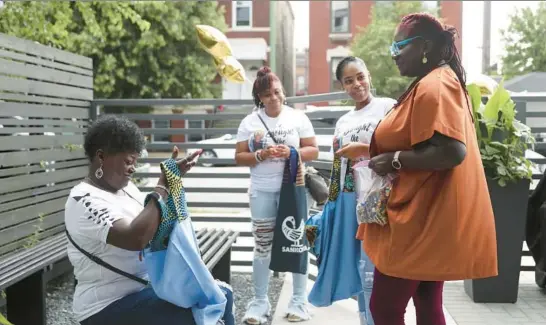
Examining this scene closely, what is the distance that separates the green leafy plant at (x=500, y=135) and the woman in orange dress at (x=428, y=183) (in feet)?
7.09

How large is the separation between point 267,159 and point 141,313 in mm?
2035

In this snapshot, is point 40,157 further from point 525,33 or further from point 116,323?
point 525,33

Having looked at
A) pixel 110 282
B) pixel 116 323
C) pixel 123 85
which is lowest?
pixel 116 323

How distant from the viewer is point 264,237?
14.5 ft

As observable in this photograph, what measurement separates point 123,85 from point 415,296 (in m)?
21.3

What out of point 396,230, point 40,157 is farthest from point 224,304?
point 40,157

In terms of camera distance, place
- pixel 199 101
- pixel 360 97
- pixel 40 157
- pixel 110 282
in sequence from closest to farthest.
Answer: pixel 110 282, pixel 360 97, pixel 40 157, pixel 199 101

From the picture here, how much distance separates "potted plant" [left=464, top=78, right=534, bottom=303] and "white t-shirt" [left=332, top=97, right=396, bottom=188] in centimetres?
125

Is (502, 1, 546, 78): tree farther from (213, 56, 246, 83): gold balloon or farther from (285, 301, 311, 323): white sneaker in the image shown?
(285, 301, 311, 323): white sneaker

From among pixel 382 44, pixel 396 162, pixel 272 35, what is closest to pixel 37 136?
pixel 396 162

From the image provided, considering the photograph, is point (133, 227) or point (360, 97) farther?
point (360, 97)

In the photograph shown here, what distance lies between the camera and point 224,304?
2.65 metres

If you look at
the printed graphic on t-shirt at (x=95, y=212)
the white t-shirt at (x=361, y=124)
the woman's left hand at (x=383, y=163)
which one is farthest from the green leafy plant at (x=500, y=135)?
the printed graphic on t-shirt at (x=95, y=212)

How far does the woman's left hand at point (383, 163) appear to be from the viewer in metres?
2.53
